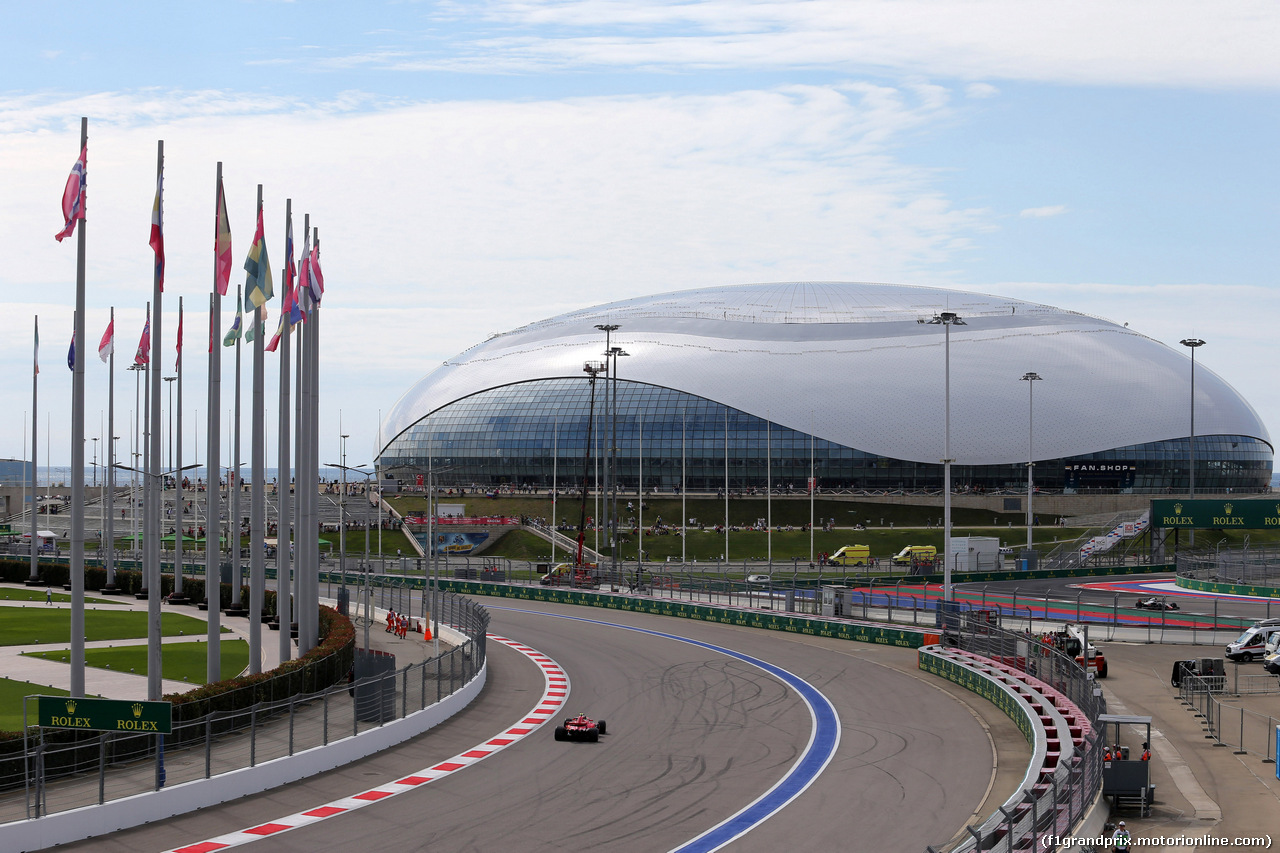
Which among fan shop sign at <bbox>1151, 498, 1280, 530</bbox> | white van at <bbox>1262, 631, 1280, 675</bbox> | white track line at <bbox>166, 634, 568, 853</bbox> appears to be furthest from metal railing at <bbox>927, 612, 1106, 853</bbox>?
fan shop sign at <bbox>1151, 498, 1280, 530</bbox>

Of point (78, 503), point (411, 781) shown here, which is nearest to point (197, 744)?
point (411, 781)

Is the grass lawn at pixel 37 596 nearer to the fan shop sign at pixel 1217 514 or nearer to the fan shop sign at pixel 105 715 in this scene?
the fan shop sign at pixel 105 715

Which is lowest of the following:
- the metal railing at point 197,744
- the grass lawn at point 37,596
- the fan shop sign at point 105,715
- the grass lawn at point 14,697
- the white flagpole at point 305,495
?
the grass lawn at point 37,596

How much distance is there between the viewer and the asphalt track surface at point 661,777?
19.4m

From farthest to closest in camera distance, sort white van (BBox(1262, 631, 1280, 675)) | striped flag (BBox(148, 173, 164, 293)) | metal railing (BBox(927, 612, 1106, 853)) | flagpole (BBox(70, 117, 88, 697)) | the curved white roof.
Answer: the curved white roof
white van (BBox(1262, 631, 1280, 675))
striped flag (BBox(148, 173, 164, 293))
flagpole (BBox(70, 117, 88, 697))
metal railing (BBox(927, 612, 1106, 853))

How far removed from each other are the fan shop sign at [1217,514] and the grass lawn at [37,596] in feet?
211

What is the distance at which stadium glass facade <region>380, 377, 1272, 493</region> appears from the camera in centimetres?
11212

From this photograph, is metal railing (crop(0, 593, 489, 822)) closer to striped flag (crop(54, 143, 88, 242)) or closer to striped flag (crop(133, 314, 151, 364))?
striped flag (crop(54, 143, 88, 242))

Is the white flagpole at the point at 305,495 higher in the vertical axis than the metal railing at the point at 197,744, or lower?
higher

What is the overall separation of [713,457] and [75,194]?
9117cm

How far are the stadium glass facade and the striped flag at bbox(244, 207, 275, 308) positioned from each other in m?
76.0

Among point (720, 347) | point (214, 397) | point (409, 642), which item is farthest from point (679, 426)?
point (214, 397)

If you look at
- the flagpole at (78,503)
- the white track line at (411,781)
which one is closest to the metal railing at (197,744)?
the flagpole at (78,503)

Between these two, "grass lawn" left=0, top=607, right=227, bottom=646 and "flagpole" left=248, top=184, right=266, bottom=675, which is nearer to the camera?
"flagpole" left=248, top=184, right=266, bottom=675
